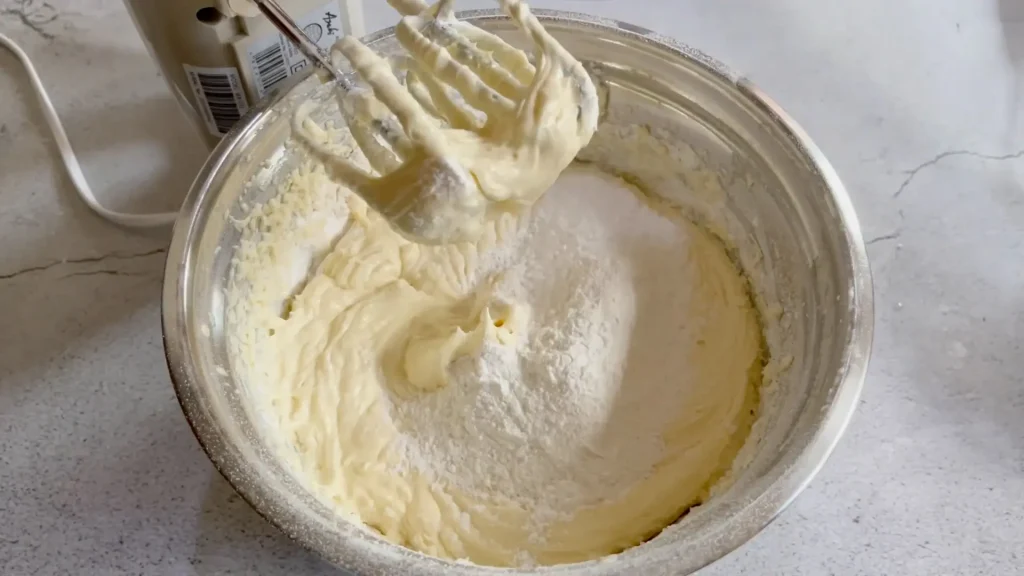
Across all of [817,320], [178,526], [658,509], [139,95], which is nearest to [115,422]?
[178,526]

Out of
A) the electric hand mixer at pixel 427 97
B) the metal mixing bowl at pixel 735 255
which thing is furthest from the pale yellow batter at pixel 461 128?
the metal mixing bowl at pixel 735 255

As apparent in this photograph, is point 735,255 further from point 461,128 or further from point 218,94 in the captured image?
point 218,94

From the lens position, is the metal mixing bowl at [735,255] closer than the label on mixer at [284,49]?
Yes

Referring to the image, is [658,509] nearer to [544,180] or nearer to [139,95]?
[544,180]

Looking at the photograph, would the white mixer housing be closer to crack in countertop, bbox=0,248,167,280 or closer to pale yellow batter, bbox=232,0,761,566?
pale yellow batter, bbox=232,0,761,566

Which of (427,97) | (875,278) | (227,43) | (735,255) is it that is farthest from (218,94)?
(875,278)

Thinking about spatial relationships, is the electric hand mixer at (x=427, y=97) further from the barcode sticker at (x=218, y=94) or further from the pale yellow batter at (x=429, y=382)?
the pale yellow batter at (x=429, y=382)

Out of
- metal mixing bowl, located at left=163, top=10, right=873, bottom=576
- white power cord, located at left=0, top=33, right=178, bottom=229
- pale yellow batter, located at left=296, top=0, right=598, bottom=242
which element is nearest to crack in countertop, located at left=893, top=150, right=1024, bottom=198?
metal mixing bowl, located at left=163, top=10, right=873, bottom=576

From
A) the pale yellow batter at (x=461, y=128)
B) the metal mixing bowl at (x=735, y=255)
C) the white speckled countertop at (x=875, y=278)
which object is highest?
the pale yellow batter at (x=461, y=128)
